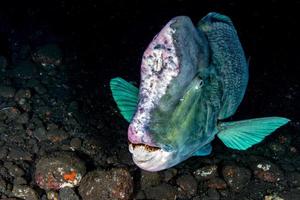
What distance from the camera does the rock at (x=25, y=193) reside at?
3.72m

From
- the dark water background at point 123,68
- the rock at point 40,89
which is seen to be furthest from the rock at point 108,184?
the rock at point 40,89

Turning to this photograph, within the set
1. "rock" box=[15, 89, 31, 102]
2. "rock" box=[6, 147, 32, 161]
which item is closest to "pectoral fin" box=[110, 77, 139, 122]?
"rock" box=[6, 147, 32, 161]

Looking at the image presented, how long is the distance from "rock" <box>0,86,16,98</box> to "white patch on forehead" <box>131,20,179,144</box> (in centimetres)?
398

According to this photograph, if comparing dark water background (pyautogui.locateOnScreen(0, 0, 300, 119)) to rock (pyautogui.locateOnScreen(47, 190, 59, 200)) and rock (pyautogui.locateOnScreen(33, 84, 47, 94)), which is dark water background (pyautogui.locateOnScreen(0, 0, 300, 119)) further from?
rock (pyautogui.locateOnScreen(47, 190, 59, 200))

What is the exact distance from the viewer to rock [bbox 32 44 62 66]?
596cm

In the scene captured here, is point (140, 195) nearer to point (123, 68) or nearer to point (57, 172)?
point (57, 172)

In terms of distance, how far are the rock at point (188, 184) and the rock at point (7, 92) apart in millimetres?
2891

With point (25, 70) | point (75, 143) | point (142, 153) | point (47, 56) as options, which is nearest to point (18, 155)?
point (75, 143)

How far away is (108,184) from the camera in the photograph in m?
3.63

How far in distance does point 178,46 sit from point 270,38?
21.3ft

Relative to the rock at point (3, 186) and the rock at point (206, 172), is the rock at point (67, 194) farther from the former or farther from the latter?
the rock at point (206, 172)

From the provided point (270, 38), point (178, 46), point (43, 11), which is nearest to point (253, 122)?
point (178, 46)

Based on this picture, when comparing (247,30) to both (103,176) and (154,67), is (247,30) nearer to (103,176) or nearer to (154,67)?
(103,176)

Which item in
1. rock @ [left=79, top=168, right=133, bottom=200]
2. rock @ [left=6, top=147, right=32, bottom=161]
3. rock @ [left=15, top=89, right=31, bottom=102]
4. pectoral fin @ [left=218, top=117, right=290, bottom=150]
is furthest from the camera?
rock @ [left=15, top=89, right=31, bottom=102]
